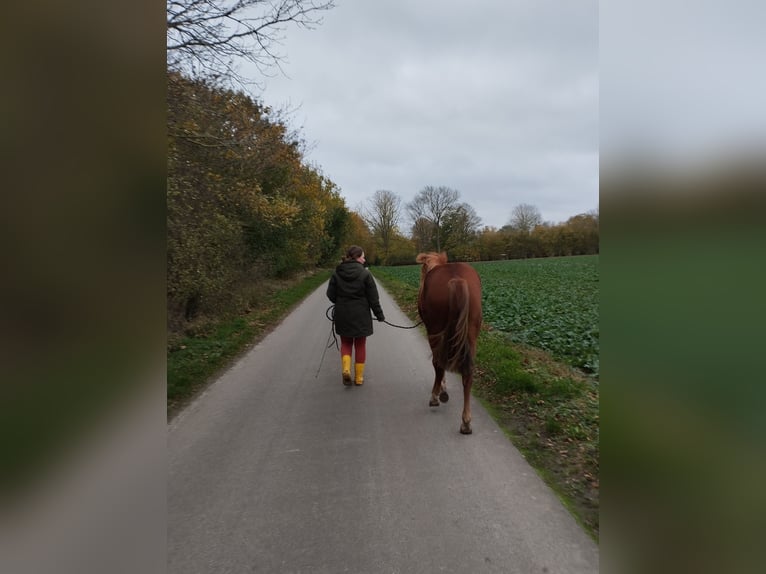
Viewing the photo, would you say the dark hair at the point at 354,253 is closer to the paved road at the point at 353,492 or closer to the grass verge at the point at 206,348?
the paved road at the point at 353,492

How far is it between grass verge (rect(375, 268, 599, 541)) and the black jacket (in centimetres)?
170

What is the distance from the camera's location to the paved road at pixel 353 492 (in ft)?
7.32

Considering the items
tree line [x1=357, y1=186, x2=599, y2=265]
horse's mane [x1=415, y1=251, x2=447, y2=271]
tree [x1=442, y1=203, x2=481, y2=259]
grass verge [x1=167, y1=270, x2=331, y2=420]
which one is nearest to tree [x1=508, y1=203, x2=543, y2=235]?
tree line [x1=357, y1=186, x2=599, y2=265]

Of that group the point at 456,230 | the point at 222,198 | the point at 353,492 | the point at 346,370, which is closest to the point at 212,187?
the point at 222,198

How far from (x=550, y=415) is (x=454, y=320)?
54.1 inches

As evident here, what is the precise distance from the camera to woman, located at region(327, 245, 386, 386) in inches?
202

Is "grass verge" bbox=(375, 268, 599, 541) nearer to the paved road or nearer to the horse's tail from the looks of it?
the paved road

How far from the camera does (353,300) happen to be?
5.18 m

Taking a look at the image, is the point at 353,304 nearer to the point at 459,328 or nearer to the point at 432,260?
the point at 432,260

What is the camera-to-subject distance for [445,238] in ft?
34.8
